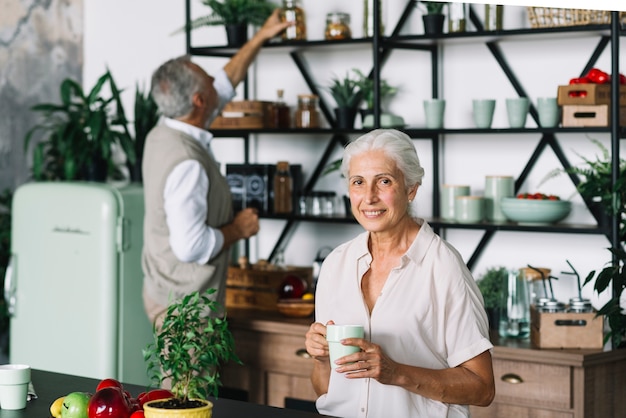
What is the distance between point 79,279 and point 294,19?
1570 mm

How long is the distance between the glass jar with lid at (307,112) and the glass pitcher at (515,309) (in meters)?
1.30

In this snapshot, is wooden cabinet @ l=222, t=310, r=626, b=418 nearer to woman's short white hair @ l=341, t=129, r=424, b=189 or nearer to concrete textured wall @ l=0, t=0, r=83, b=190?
woman's short white hair @ l=341, t=129, r=424, b=189

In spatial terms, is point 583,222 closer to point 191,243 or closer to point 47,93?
point 191,243

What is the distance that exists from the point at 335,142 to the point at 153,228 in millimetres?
1182

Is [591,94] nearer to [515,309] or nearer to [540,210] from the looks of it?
[540,210]

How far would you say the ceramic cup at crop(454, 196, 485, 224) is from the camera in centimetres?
452

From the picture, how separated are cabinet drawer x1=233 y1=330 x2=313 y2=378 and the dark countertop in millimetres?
1651

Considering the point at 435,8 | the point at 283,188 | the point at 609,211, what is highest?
the point at 435,8

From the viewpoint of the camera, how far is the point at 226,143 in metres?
A: 5.59

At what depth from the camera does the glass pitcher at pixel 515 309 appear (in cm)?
420

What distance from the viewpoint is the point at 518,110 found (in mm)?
4438

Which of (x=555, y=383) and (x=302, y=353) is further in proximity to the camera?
(x=302, y=353)

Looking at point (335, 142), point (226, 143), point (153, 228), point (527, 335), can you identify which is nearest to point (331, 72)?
point (335, 142)

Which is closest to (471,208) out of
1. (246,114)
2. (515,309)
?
(515,309)
